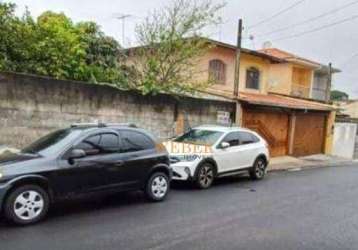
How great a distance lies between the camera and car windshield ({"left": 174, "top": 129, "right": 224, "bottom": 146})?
11680 millimetres

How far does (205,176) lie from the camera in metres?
10.9

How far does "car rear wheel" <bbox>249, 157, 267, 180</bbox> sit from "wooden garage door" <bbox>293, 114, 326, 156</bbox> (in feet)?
28.9

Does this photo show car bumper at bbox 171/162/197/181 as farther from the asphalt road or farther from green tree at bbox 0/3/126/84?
green tree at bbox 0/3/126/84

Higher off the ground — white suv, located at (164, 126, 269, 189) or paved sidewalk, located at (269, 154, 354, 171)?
white suv, located at (164, 126, 269, 189)

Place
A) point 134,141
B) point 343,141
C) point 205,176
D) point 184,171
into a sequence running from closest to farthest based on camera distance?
point 134,141 < point 184,171 < point 205,176 < point 343,141

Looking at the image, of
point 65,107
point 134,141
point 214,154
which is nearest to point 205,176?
point 214,154

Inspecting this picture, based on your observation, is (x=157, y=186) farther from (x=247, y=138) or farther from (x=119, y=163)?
(x=247, y=138)

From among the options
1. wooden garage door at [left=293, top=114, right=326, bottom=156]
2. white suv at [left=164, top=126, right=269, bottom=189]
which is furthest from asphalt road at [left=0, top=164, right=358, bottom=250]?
wooden garage door at [left=293, top=114, right=326, bottom=156]

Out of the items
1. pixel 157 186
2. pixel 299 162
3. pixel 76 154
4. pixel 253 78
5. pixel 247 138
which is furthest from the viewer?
pixel 253 78

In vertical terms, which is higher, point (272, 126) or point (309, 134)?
point (272, 126)

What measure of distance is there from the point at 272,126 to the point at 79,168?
1377 cm

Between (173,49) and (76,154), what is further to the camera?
(173,49)

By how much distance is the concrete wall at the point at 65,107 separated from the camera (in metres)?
10.2

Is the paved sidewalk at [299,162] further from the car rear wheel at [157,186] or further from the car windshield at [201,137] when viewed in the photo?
the car rear wheel at [157,186]
